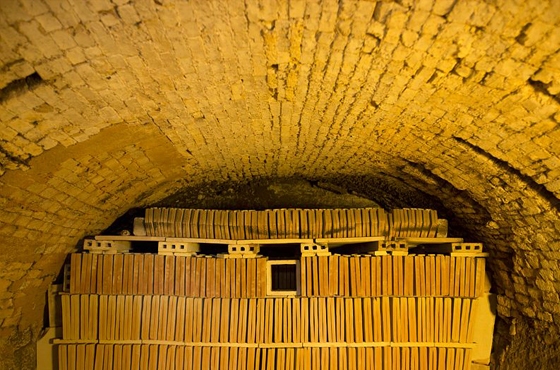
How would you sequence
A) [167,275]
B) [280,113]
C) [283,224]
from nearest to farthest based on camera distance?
[280,113] < [167,275] < [283,224]

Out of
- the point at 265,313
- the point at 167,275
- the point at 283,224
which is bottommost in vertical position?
the point at 265,313

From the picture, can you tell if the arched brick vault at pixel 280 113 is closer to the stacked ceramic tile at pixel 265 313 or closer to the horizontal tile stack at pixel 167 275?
the horizontal tile stack at pixel 167 275

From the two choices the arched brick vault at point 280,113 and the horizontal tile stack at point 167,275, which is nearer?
the arched brick vault at point 280,113

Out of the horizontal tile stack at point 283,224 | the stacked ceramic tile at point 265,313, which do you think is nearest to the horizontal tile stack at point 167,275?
the stacked ceramic tile at point 265,313

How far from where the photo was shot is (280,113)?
12.1ft

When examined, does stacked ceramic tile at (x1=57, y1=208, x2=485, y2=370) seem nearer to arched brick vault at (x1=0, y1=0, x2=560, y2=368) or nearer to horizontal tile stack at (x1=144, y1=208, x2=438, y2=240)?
horizontal tile stack at (x1=144, y1=208, x2=438, y2=240)

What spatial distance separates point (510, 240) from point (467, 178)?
0.96m

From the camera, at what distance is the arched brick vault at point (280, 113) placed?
7.65 ft

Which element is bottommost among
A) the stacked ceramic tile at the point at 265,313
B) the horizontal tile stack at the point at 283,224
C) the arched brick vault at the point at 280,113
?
the stacked ceramic tile at the point at 265,313

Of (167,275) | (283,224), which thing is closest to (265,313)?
(283,224)

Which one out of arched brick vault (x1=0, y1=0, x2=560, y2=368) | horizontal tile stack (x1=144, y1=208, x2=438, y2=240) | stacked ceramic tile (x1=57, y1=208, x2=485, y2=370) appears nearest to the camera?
arched brick vault (x1=0, y1=0, x2=560, y2=368)

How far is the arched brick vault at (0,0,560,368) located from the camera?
7.65 feet

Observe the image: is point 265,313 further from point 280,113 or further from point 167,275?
point 280,113

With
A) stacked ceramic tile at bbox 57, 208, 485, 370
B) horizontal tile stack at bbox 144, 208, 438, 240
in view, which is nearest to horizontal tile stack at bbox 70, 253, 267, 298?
stacked ceramic tile at bbox 57, 208, 485, 370
